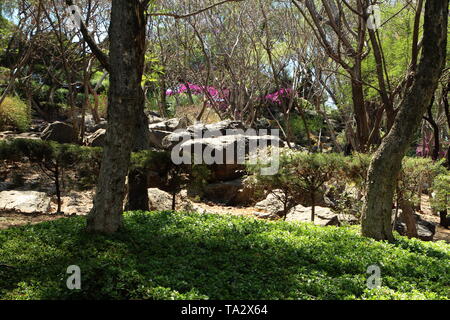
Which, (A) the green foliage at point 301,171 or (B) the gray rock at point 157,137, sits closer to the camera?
(A) the green foliage at point 301,171

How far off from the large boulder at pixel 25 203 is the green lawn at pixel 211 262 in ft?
9.49

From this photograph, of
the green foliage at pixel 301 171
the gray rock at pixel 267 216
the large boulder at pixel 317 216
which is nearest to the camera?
the green foliage at pixel 301 171

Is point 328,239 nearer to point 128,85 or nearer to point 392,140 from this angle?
point 392,140

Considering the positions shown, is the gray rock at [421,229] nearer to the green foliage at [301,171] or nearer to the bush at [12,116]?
the green foliage at [301,171]

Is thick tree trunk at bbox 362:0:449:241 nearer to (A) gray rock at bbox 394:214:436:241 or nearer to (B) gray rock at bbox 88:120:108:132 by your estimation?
(A) gray rock at bbox 394:214:436:241

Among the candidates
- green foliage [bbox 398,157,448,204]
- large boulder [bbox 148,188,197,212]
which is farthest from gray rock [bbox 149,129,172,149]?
green foliage [bbox 398,157,448,204]

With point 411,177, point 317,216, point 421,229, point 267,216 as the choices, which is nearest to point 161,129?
point 267,216

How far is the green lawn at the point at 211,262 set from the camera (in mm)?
4250

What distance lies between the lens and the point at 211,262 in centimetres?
505

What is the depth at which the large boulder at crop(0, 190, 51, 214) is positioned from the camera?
922 centimetres

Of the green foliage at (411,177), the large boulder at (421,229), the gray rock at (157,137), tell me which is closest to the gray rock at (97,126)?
the gray rock at (157,137)

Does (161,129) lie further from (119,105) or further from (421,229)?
(119,105)

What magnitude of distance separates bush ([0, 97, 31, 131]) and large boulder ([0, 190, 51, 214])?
8.55 metres

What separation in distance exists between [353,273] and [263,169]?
4552 mm
